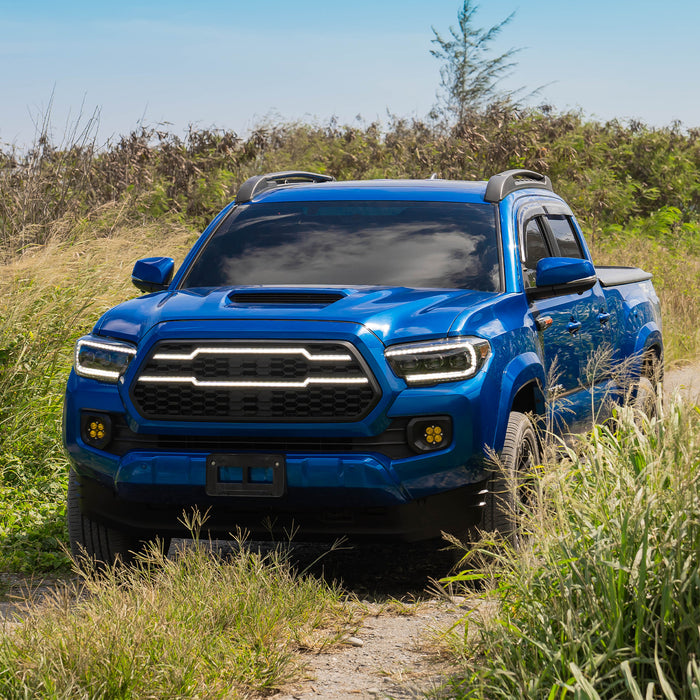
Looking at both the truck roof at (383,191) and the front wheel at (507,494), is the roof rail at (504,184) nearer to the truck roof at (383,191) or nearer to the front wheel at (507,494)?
the truck roof at (383,191)

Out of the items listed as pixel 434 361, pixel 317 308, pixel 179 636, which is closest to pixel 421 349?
pixel 434 361

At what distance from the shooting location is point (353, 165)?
22406mm

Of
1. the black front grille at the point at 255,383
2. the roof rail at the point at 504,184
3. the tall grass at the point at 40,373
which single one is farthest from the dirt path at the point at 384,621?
the roof rail at the point at 504,184

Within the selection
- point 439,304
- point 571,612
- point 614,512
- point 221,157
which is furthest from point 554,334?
point 221,157

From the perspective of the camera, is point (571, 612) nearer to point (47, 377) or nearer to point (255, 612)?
point (255, 612)

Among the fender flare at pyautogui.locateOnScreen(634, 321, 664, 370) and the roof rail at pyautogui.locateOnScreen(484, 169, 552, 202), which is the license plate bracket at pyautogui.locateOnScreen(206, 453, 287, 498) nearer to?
the roof rail at pyautogui.locateOnScreen(484, 169, 552, 202)

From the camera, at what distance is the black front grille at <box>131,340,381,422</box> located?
15.3ft

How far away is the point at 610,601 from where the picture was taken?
10.6 ft

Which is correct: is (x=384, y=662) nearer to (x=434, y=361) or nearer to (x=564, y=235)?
(x=434, y=361)

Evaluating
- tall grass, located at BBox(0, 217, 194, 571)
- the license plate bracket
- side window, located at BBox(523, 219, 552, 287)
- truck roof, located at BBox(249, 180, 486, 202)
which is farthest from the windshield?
tall grass, located at BBox(0, 217, 194, 571)

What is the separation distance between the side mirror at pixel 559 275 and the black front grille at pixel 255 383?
1.55 metres

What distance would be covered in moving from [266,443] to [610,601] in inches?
76.5

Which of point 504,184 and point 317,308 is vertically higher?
point 504,184

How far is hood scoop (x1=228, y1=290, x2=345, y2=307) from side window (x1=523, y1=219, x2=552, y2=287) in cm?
137
